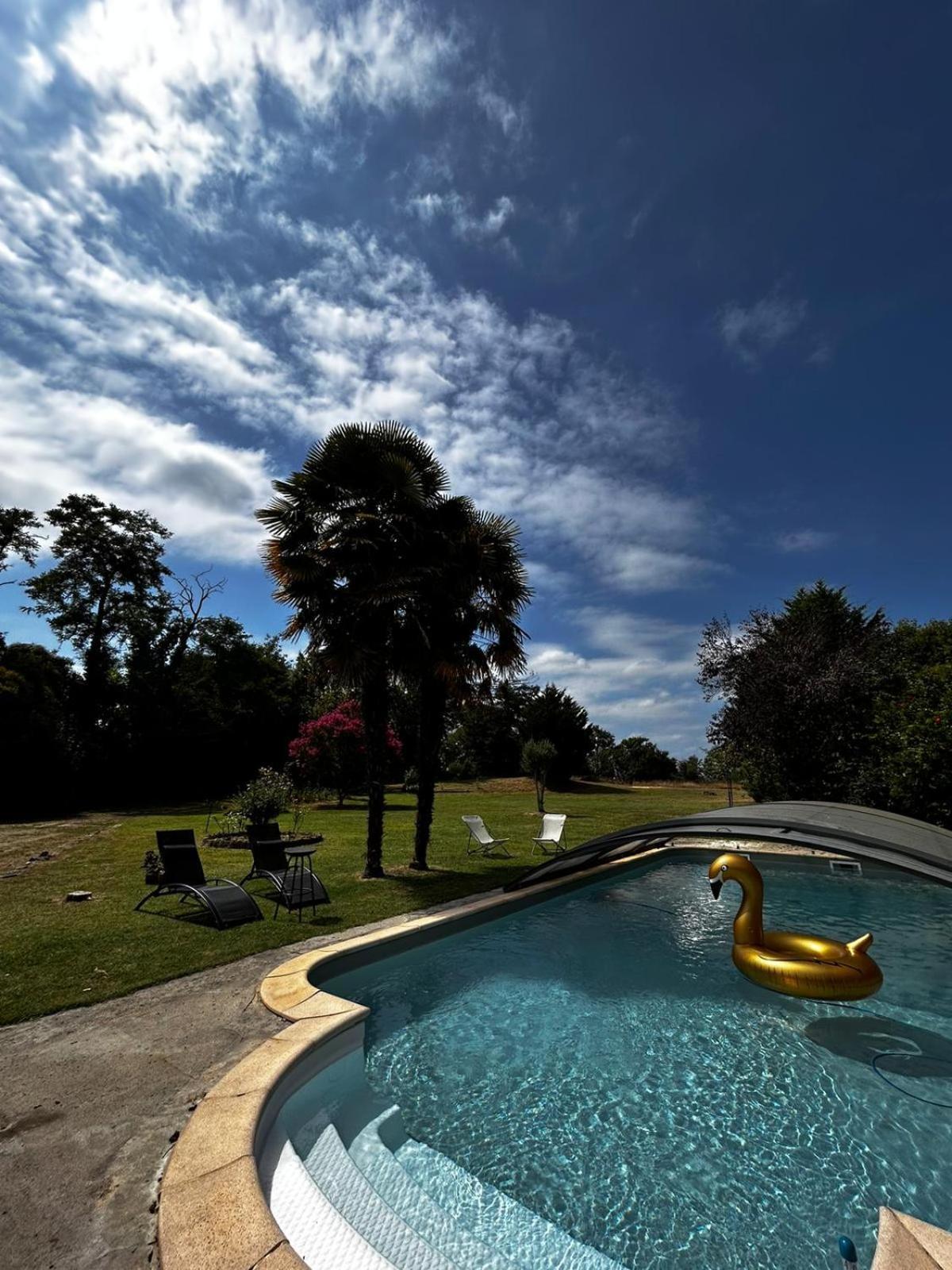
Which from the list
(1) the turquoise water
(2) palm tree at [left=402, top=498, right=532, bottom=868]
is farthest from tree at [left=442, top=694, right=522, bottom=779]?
(1) the turquoise water

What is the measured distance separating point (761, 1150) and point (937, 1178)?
1.13 m

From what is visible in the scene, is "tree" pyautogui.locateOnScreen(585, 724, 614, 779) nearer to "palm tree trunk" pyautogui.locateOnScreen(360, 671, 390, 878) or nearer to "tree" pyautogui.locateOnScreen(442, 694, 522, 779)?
"tree" pyautogui.locateOnScreen(442, 694, 522, 779)

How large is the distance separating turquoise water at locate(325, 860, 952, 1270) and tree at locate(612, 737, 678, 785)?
40.1 meters

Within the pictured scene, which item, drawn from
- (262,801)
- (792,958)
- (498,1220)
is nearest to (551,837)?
(262,801)

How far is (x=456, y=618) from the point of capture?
11969 mm

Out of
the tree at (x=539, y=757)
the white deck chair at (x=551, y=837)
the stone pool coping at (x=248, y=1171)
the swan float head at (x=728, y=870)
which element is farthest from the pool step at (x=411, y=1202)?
the tree at (x=539, y=757)

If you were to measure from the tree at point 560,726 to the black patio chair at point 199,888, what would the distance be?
109 ft

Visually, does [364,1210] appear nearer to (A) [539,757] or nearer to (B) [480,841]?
(B) [480,841]

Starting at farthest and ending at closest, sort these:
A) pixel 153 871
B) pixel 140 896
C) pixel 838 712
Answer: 1. pixel 838 712
2. pixel 153 871
3. pixel 140 896

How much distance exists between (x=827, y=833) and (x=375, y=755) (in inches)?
311

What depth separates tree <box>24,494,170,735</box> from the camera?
32.2 meters

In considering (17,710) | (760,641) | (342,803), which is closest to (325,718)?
(342,803)

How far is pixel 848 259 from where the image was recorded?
35.1ft

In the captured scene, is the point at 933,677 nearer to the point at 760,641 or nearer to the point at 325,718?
the point at 760,641
